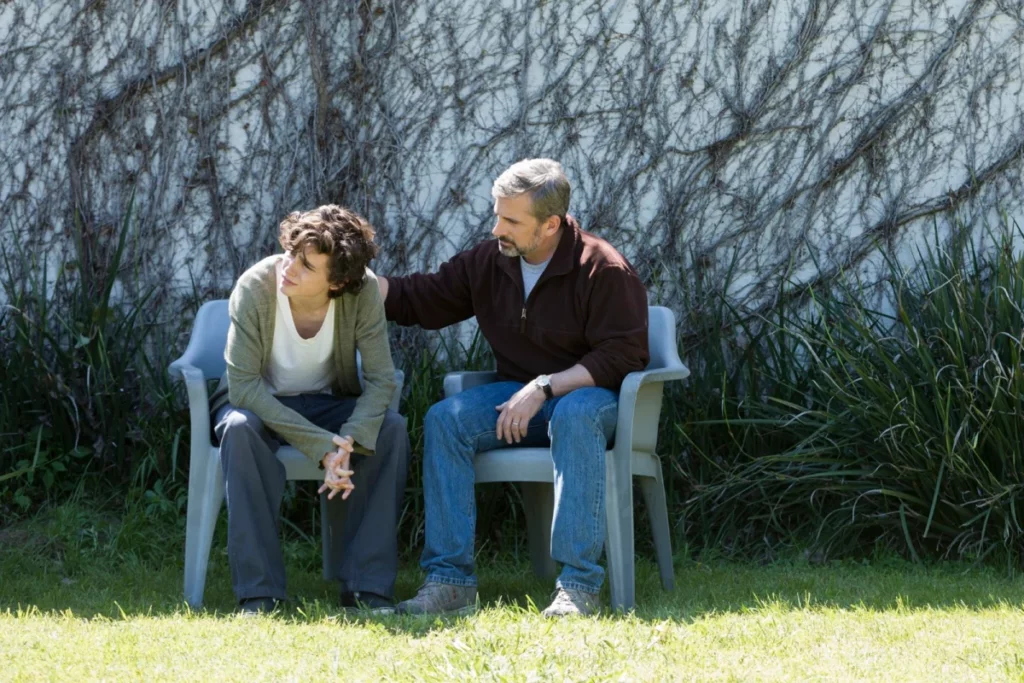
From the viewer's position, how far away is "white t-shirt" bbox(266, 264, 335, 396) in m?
3.26

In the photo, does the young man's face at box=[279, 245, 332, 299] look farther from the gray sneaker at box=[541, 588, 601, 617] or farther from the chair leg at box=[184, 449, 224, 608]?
the gray sneaker at box=[541, 588, 601, 617]

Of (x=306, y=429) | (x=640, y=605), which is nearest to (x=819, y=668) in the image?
(x=640, y=605)

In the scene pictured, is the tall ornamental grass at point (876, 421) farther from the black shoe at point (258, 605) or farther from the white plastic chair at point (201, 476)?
the black shoe at point (258, 605)

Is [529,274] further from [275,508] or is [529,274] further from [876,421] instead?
[876,421]

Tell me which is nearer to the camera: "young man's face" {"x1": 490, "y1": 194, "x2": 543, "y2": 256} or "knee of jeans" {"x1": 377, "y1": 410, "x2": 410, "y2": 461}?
"knee of jeans" {"x1": 377, "y1": 410, "x2": 410, "y2": 461}

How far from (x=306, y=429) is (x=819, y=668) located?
1.37 metres

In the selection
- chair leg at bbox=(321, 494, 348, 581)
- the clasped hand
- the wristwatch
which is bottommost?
chair leg at bbox=(321, 494, 348, 581)

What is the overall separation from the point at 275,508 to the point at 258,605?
24 centimetres

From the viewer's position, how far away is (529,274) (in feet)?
11.3

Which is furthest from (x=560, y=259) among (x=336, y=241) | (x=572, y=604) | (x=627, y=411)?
(x=572, y=604)

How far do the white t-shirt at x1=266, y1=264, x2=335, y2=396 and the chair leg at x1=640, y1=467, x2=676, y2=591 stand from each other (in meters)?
0.92

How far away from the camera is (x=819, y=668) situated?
2354mm

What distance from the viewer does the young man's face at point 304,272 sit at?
3.14 m

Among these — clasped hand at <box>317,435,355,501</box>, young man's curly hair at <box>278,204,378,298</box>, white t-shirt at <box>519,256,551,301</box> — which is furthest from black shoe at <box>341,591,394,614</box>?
white t-shirt at <box>519,256,551,301</box>
